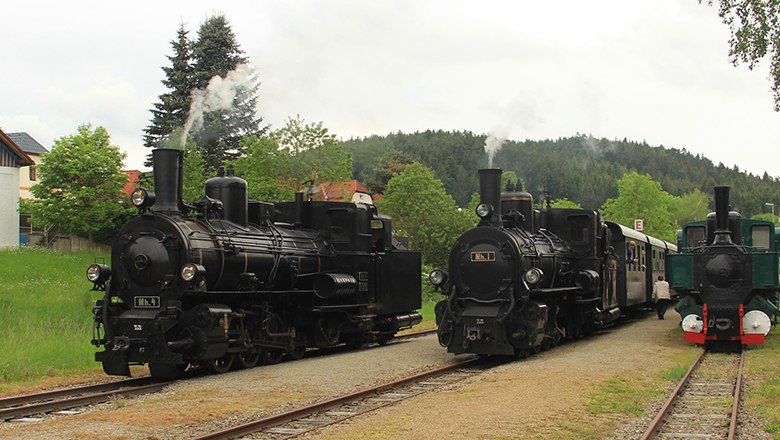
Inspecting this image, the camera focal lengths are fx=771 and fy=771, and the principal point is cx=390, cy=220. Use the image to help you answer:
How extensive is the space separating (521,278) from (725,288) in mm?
5012

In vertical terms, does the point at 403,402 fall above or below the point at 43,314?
below

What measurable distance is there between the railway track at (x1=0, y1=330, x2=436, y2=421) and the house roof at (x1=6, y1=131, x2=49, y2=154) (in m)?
49.7

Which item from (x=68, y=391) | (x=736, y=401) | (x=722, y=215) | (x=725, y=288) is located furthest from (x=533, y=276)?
(x=68, y=391)

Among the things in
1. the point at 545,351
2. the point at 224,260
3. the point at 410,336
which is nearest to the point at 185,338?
the point at 224,260

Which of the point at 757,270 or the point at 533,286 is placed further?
A: the point at 757,270

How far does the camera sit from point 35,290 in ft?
91.7

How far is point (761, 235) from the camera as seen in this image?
62.8 ft

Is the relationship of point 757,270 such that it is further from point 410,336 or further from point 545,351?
point 410,336

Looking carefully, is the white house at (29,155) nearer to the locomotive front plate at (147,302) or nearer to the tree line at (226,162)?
the tree line at (226,162)

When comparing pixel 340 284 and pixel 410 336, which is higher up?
pixel 340 284

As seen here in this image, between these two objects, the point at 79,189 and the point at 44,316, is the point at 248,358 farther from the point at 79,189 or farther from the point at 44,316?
the point at 79,189

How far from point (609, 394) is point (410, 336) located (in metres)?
10.3

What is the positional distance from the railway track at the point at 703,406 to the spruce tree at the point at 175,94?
24120 millimetres

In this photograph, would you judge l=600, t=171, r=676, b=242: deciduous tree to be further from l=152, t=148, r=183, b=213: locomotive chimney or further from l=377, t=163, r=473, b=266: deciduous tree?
l=152, t=148, r=183, b=213: locomotive chimney
